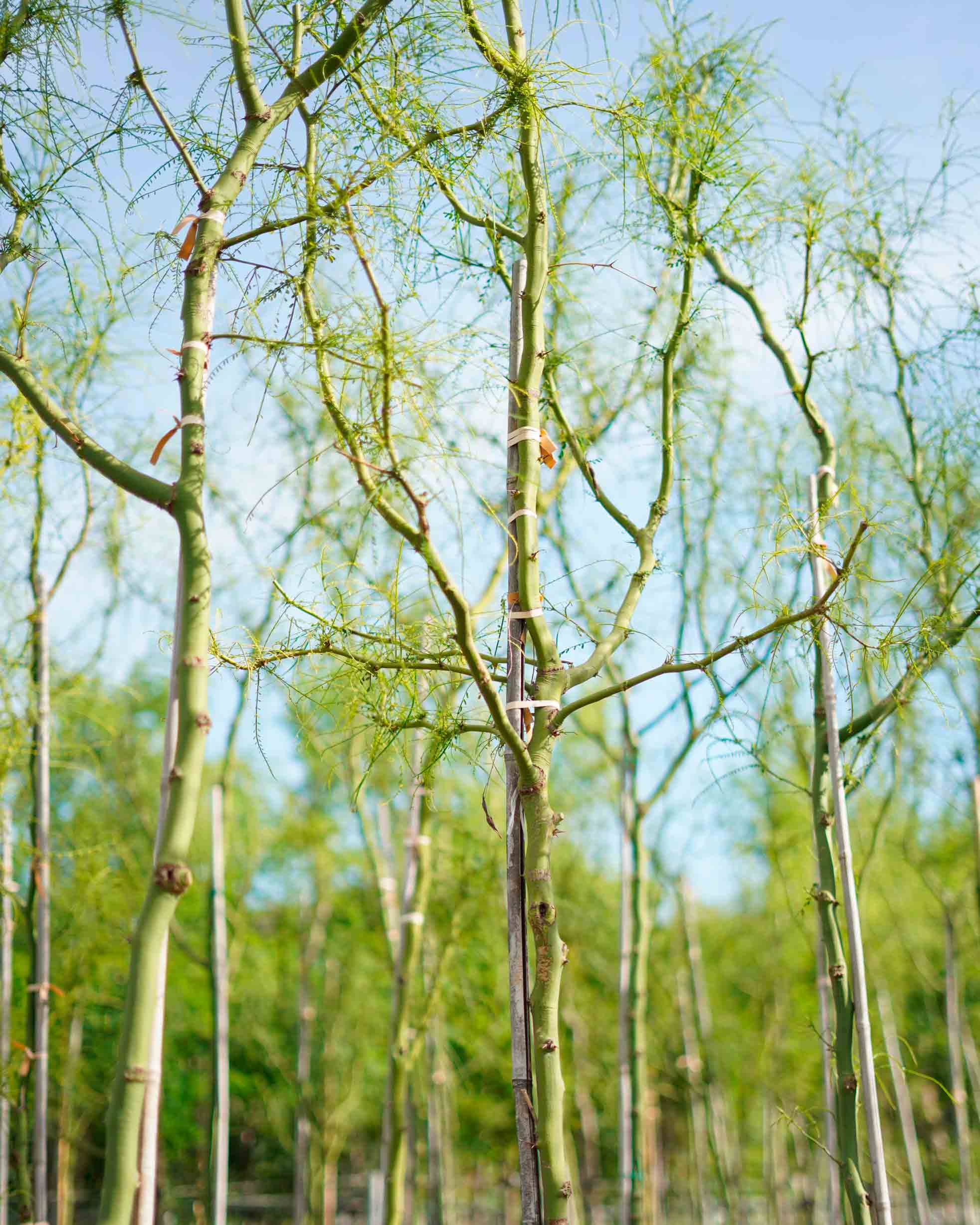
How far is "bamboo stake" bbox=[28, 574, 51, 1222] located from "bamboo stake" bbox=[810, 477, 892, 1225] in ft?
7.36

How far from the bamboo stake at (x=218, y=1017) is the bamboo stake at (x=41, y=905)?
75cm

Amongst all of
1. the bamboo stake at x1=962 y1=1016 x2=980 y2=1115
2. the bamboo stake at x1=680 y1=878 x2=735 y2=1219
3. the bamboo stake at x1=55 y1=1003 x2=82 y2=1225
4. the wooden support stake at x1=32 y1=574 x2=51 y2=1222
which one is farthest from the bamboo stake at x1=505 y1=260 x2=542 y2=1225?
the bamboo stake at x1=55 y1=1003 x2=82 y2=1225

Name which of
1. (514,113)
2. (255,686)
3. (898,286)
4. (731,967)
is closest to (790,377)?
(898,286)

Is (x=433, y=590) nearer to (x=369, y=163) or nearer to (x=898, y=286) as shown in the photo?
(x=369, y=163)

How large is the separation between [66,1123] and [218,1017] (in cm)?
566

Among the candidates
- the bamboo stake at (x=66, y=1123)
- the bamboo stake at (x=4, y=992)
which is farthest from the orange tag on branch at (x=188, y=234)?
the bamboo stake at (x=66, y=1123)

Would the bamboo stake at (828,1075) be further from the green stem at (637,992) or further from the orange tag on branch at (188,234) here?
the orange tag on branch at (188,234)

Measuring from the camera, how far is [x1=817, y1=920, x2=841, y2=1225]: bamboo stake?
2541 mm

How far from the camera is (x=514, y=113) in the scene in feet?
6.97

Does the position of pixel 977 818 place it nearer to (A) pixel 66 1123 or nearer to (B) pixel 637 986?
(B) pixel 637 986

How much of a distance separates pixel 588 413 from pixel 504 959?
6.62 m

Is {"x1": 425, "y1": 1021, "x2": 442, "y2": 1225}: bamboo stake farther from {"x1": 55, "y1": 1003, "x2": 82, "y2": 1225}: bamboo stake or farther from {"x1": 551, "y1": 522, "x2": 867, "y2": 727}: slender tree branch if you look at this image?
{"x1": 551, "y1": 522, "x2": 867, "y2": 727}: slender tree branch

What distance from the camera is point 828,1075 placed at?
301cm

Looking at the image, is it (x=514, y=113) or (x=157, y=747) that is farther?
(x=157, y=747)
